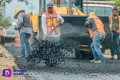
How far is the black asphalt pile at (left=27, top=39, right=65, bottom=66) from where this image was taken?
14.7m

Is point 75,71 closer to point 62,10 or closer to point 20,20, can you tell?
point 20,20

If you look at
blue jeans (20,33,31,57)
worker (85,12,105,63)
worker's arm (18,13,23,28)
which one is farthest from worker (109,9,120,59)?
worker's arm (18,13,23,28)

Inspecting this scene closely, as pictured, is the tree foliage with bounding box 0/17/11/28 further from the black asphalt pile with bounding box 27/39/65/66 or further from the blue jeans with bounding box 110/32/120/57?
the black asphalt pile with bounding box 27/39/65/66

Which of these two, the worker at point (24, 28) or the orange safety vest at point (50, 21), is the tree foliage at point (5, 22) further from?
the orange safety vest at point (50, 21)

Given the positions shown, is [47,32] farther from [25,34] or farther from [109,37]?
[109,37]

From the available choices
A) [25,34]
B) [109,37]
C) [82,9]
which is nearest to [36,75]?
[25,34]

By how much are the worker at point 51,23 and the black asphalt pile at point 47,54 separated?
1858 millimetres

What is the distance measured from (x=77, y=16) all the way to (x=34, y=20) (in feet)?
5.06

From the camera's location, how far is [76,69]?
1455 cm

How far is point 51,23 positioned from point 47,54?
2.34m

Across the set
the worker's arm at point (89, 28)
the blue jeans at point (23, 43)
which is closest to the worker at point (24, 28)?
the blue jeans at point (23, 43)

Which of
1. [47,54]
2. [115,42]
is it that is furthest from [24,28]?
[47,54]

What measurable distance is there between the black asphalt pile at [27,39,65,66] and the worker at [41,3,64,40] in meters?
1.86

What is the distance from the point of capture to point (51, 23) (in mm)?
16859
